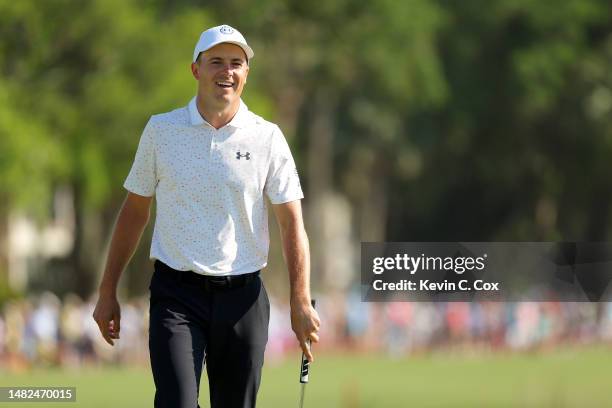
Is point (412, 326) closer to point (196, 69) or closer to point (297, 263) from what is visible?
point (297, 263)

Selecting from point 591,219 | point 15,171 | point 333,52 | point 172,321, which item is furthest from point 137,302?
point 172,321

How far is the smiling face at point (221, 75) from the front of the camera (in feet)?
22.2

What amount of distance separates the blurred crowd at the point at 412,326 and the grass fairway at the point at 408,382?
3.49 feet

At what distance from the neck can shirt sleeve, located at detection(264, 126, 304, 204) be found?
211 millimetres

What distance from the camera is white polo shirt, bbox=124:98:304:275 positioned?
6777mm

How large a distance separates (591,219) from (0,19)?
2448cm

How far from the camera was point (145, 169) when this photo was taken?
6.88 m

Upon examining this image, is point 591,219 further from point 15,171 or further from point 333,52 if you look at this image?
point 15,171

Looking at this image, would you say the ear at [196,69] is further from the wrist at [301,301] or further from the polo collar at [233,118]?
the wrist at [301,301]

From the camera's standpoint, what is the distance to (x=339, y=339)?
37.6 metres

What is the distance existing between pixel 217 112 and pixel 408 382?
19.1 metres

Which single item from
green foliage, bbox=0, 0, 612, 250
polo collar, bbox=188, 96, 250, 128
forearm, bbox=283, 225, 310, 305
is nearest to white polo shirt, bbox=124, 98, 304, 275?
polo collar, bbox=188, 96, 250, 128

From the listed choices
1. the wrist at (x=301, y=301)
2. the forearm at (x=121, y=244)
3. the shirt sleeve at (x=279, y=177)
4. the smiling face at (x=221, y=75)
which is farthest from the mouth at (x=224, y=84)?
the wrist at (x=301, y=301)

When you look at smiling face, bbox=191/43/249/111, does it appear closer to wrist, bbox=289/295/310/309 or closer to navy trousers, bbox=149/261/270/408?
navy trousers, bbox=149/261/270/408
